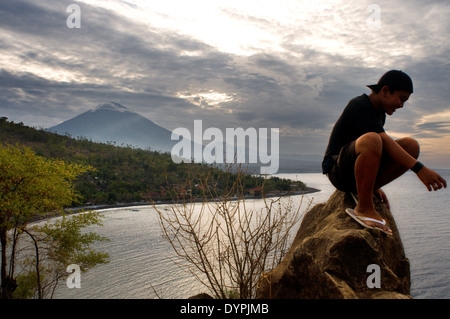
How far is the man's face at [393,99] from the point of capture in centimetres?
275

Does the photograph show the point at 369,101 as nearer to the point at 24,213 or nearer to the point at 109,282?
the point at 24,213

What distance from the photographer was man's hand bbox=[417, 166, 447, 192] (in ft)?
7.82

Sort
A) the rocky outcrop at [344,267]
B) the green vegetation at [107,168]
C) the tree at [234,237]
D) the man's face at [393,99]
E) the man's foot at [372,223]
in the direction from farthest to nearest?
1. the green vegetation at [107,168]
2. the tree at [234,237]
3. the man's face at [393,99]
4. the man's foot at [372,223]
5. the rocky outcrop at [344,267]

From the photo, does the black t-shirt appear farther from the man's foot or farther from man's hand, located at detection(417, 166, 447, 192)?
the man's foot

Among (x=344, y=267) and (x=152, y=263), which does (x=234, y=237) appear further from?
(x=152, y=263)

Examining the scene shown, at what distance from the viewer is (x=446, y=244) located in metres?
29.4

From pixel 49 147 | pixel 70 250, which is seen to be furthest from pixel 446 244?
pixel 49 147

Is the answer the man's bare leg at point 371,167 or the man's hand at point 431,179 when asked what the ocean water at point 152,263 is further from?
the man's hand at point 431,179

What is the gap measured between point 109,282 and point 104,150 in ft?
140

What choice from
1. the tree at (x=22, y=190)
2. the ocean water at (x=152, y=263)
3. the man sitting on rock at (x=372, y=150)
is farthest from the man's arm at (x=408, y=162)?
the tree at (x=22, y=190)

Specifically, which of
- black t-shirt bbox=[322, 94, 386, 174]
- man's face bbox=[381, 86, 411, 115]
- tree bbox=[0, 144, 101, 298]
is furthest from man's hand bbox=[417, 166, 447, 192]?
tree bbox=[0, 144, 101, 298]

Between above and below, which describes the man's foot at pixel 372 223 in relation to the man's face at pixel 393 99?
below

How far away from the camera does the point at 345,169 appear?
9.17 ft

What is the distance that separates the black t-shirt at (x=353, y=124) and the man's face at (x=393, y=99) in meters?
0.11
